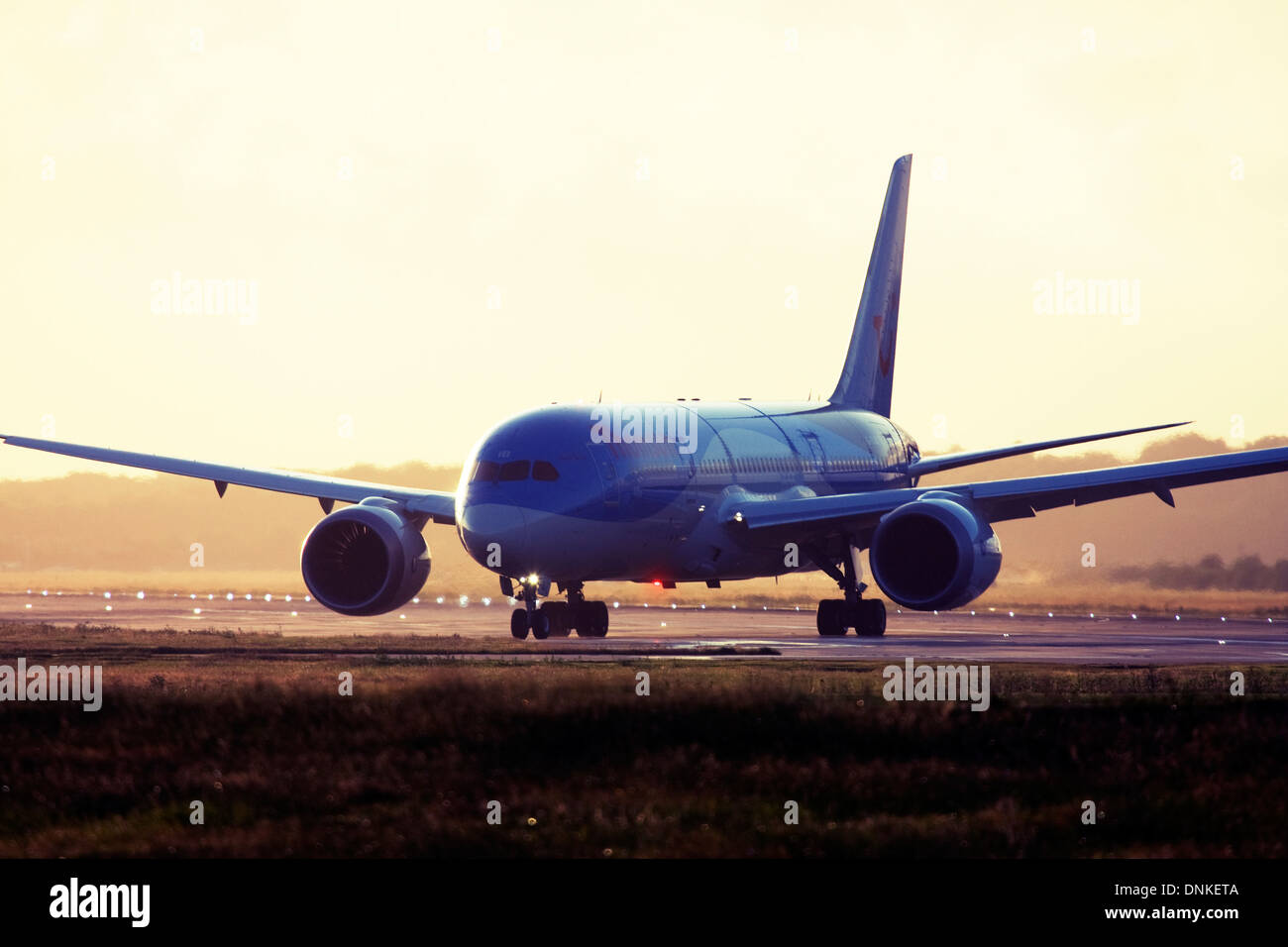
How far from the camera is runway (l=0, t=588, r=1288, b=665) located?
32844 mm

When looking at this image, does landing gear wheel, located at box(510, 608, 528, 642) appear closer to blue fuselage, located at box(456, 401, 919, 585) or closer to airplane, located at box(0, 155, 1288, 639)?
airplane, located at box(0, 155, 1288, 639)

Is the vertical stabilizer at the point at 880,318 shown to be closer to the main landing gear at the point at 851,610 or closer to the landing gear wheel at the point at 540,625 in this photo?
the main landing gear at the point at 851,610

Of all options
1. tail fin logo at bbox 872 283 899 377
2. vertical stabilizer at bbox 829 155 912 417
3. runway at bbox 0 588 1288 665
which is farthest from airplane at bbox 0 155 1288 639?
tail fin logo at bbox 872 283 899 377

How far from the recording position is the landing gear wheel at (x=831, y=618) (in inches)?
1638

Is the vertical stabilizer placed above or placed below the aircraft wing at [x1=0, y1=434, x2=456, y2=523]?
above

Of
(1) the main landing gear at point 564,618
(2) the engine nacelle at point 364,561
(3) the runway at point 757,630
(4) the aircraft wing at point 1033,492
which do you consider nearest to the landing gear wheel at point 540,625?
(1) the main landing gear at point 564,618

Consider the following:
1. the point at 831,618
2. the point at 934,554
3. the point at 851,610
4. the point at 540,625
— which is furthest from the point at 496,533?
the point at 851,610

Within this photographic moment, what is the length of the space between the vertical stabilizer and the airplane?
5.31 meters

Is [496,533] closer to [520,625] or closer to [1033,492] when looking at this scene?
[520,625]

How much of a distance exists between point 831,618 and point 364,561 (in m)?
10.4

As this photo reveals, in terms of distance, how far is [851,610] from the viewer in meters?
41.9
